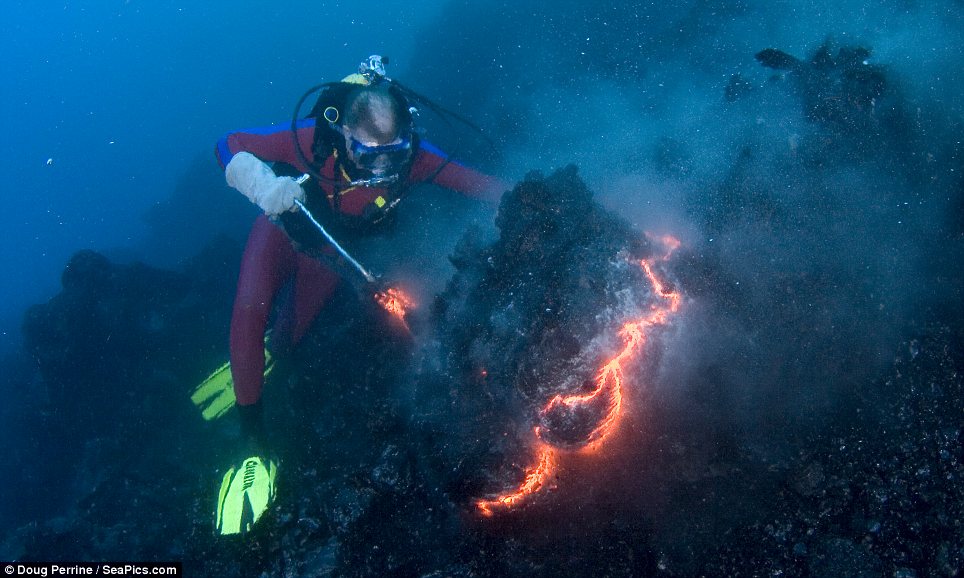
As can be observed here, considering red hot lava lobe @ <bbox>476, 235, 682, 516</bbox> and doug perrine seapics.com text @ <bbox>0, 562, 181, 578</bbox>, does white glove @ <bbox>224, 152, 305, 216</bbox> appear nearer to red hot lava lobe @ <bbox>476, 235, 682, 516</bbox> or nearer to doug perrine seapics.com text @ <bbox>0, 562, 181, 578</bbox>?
red hot lava lobe @ <bbox>476, 235, 682, 516</bbox>

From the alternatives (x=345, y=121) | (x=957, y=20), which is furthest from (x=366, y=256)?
(x=957, y=20)

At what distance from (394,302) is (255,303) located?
1774 mm

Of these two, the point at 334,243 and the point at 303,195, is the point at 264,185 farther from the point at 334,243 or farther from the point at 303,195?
the point at 334,243

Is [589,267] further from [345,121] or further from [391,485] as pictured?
[345,121]

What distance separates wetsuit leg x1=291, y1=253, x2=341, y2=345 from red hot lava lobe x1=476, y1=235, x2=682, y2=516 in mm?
4443

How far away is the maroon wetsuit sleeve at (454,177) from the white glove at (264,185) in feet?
5.65

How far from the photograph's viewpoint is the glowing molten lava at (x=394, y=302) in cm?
545

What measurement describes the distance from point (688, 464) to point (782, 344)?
1275 millimetres

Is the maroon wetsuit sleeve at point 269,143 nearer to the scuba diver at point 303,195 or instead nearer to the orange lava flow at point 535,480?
the scuba diver at point 303,195

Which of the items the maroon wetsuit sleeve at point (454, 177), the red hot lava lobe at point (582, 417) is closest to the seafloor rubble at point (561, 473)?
the red hot lava lobe at point (582, 417)

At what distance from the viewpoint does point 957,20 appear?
18.9 ft

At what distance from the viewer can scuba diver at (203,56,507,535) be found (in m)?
4.62

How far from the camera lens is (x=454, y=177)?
6.10m

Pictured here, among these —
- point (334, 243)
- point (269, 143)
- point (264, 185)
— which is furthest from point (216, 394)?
point (269, 143)
